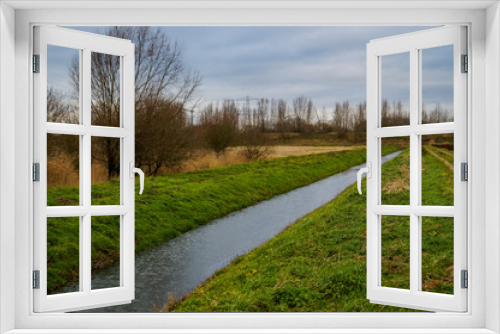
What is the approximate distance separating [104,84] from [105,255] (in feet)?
9.11

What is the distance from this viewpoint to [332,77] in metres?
14.1

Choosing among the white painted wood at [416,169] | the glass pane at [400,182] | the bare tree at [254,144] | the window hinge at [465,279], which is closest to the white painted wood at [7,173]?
the white painted wood at [416,169]

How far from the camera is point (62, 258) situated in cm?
589

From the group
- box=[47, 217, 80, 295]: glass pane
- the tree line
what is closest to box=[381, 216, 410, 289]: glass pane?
the tree line

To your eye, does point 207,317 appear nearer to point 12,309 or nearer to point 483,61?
point 12,309

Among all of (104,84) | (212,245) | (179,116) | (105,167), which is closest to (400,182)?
(212,245)

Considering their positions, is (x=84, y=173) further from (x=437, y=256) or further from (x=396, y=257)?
(x=437, y=256)

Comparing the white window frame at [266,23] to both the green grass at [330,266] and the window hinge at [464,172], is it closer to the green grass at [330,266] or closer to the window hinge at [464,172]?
the window hinge at [464,172]

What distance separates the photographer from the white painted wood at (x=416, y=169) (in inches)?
85.0

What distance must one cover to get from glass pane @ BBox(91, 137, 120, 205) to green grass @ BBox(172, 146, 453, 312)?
2.17 m

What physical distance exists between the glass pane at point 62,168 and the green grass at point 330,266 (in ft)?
7.47

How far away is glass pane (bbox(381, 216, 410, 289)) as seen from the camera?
222 inches

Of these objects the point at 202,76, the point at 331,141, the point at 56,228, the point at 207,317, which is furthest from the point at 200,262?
the point at 207,317

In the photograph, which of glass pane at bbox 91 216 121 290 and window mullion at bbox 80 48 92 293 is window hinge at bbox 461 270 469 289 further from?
glass pane at bbox 91 216 121 290
